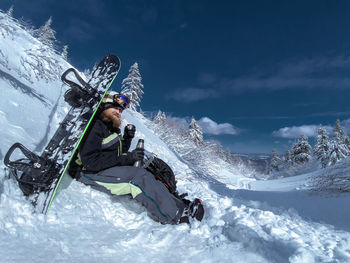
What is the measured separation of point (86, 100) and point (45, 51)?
4673 mm

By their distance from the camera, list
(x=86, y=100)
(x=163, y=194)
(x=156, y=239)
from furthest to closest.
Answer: (x=86, y=100)
(x=163, y=194)
(x=156, y=239)

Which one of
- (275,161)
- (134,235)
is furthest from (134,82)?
(275,161)

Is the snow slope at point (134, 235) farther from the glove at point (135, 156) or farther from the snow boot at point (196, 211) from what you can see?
the glove at point (135, 156)

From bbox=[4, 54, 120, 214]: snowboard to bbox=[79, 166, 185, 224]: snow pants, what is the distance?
0.55 meters

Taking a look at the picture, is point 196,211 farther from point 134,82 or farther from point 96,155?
point 134,82

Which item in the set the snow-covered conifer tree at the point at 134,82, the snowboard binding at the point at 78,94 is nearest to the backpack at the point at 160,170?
the snowboard binding at the point at 78,94

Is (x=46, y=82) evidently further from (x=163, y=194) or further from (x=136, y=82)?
(x=136, y=82)

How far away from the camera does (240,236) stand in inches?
84.7

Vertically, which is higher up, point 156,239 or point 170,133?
point 170,133

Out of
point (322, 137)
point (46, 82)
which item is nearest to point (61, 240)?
point (46, 82)

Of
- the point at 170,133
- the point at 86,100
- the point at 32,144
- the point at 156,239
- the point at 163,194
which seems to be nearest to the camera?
the point at 156,239

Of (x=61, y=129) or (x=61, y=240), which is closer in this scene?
(x=61, y=240)

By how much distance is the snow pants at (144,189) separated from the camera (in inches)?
98.4

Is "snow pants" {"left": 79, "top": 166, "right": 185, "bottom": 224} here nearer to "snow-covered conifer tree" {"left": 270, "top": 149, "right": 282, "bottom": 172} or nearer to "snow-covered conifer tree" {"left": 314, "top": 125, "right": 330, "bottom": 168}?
"snow-covered conifer tree" {"left": 314, "top": 125, "right": 330, "bottom": 168}
